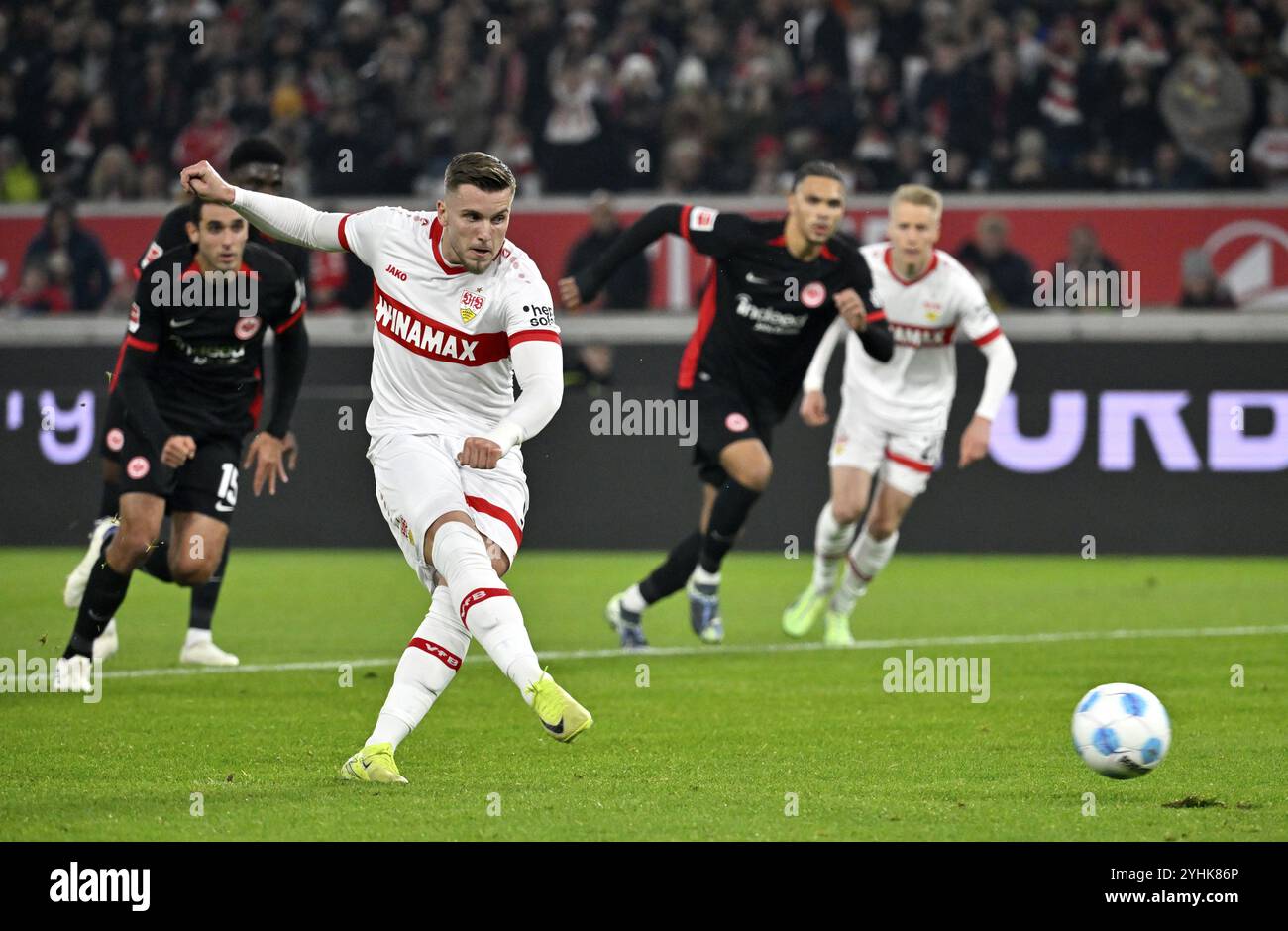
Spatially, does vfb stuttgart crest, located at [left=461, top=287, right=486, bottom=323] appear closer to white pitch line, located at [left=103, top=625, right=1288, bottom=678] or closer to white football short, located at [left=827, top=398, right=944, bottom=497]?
white pitch line, located at [left=103, top=625, right=1288, bottom=678]

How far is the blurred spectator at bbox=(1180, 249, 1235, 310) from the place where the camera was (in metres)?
15.7

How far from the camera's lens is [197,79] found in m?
19.4

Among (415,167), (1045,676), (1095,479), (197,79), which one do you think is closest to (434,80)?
(415,167)

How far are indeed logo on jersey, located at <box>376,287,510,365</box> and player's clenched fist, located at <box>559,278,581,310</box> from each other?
229cm

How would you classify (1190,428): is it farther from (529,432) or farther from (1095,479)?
(529,432)

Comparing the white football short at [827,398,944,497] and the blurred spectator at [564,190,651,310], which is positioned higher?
the blurred spectator at [564,190,651,310]

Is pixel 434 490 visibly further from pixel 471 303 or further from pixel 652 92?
pixel 652 92

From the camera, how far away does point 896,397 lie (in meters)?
11.0

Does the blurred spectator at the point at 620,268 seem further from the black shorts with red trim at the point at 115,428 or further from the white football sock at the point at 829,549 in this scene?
the black shorts with red trim at the point at 115,428

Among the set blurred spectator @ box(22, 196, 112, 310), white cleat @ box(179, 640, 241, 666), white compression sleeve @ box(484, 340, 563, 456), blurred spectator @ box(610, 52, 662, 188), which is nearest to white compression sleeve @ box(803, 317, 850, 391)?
white cleat @ box(179, 640, 241, 666)

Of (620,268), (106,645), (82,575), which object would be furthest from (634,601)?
(620,268)

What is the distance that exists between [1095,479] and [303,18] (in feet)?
31.3

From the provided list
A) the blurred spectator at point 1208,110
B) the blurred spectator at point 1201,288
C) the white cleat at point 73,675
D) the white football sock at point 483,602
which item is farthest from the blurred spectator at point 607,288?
the white football sock at point 483,602

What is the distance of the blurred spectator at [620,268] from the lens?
53.0 feet
